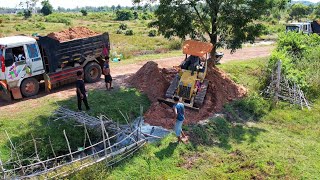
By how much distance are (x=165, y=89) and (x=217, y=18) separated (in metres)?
4.34

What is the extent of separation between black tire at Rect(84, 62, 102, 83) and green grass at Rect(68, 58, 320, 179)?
6.19m

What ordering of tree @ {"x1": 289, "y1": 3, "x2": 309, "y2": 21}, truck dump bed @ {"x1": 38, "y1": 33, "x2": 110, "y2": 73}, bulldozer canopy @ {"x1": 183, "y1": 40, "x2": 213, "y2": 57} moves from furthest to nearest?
tree @ {"x1": 289, "y1": 3, "x2": 309, "y2": 21} → bulldozer canopy @ {"x1": 183, "y1": 40, "x2": 213, "y2": 57} → truck dump bed @ {"x1": 38, "y1": 33, "x2": 110, "y2": 73}

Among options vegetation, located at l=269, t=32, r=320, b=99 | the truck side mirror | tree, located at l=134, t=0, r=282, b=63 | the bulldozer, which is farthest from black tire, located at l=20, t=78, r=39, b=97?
vegetation, located at l=269, t=32, r=320, b=99

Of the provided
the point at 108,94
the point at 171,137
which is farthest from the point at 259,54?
the point at 171,137

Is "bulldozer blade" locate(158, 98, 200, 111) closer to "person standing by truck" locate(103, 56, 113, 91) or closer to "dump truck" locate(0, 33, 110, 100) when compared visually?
"person standing by truck" locate(103, 56, 113, 91)

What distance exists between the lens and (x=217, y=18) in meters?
14.9

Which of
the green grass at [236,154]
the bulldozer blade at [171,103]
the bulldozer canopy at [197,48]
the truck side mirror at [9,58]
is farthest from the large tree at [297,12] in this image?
the truck side mirror at [9,58]

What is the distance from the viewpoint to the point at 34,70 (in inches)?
496

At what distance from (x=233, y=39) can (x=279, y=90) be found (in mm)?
3158

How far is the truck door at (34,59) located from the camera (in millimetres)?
12312

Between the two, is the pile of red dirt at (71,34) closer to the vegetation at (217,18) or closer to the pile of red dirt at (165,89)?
the pile of red dirt at (165,89)

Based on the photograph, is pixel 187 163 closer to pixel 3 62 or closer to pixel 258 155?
pixel 258 155

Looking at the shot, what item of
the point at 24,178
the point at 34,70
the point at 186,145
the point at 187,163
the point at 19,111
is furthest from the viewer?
the point at 34,70

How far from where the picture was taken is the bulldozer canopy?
42.5 ft
